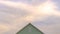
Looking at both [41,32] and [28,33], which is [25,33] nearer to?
[28,33]

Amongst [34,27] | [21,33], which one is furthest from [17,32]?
[34,27]

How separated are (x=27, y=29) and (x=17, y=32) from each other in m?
2.68

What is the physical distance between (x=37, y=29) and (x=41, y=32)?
5.29ft

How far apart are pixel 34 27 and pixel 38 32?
157 cm

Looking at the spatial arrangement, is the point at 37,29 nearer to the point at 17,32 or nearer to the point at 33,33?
the point at 33,33

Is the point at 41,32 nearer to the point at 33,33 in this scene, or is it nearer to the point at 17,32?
the point at 33,33

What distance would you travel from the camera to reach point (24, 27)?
4959 centimetres

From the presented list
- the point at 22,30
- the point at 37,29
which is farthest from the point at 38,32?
the point at 22,30

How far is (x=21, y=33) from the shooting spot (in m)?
49.9

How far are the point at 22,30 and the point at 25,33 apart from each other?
1092 millimetres

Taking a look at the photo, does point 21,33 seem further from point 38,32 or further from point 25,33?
point 38,32

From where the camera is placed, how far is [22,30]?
5006 cm

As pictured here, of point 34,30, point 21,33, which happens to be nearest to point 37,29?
point 34,30

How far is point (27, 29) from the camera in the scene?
50.0m
